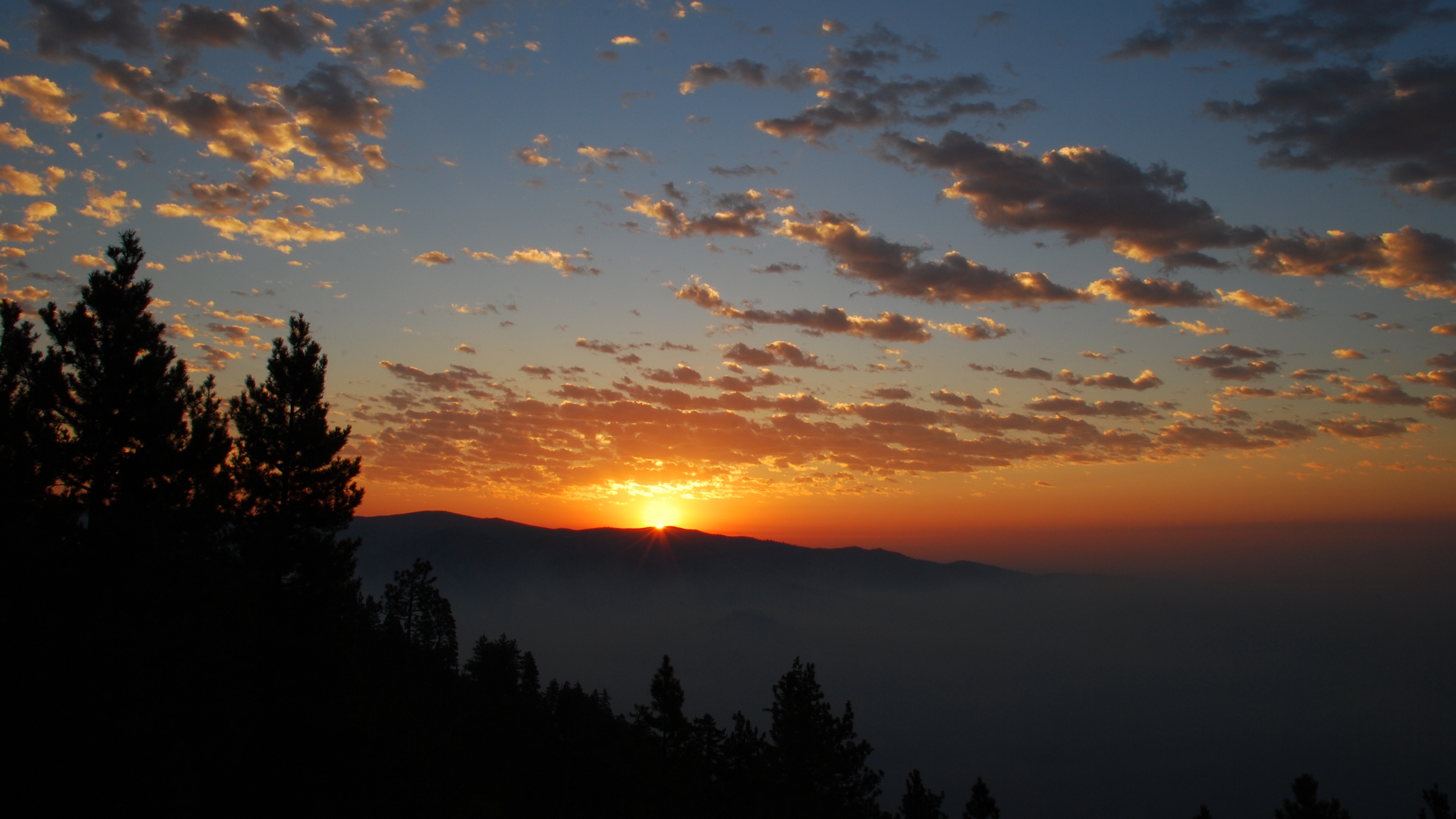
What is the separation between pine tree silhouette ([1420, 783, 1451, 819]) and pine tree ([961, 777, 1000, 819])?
60.1ft

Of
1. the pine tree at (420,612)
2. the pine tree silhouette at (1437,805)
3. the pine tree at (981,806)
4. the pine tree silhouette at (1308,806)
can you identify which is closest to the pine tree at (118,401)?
the pine tree at (981,806)

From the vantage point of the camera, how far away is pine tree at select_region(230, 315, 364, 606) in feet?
70.3

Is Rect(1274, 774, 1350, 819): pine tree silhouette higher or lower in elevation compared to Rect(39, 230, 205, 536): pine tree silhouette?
lower

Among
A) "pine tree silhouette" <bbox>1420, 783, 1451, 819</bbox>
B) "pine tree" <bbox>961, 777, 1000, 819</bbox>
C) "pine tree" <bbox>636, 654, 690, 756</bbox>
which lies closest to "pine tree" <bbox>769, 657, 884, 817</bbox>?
"pine tree" <bbox>961, 777, 1000, 819</bbox>

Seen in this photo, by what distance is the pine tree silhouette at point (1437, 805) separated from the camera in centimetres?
3155

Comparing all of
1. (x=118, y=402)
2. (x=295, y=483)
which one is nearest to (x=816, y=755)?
(x=295, y=483)

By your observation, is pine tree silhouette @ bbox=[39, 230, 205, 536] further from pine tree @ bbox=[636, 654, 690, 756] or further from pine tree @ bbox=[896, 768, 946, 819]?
pine tree @ bbox=[896, 768, 946, 819]

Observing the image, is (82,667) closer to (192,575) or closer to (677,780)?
(192,575)

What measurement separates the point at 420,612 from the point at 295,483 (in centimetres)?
6653

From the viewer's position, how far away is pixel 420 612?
81312mm

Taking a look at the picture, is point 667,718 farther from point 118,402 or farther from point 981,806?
point 118,402

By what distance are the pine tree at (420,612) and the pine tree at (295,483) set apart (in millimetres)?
57634

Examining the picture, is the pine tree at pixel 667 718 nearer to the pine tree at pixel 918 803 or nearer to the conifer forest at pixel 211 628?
the conifer forest at pixel 211 628

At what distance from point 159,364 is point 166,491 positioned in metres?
4.10
